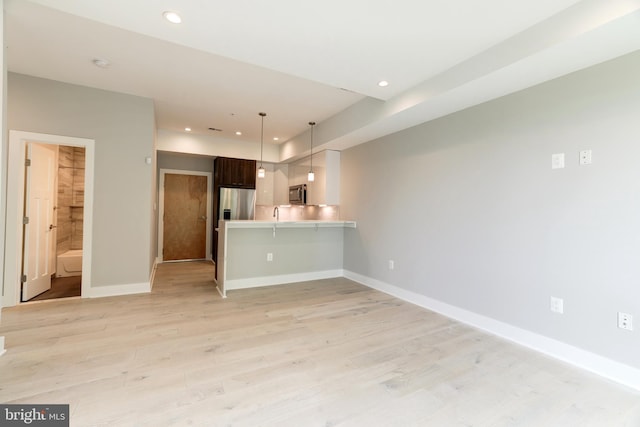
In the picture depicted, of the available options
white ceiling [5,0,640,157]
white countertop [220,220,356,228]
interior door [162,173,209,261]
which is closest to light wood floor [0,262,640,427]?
white countertop [220,220,356,228]

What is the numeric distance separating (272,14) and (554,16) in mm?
1967

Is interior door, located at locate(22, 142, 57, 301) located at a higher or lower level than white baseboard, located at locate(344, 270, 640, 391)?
higher

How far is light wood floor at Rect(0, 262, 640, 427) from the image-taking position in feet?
5.56

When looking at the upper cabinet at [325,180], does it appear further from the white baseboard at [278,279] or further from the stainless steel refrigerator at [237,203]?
the stainless steel refrigerator at [237,203]

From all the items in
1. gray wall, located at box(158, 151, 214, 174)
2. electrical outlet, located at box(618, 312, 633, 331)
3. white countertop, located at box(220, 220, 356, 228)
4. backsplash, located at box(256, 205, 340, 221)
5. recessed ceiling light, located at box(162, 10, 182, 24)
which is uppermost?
recessed ceiling light, located at box(162, 10, 182, 24)

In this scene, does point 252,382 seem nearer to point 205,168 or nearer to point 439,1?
point 439,1

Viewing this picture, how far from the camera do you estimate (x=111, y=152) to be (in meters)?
3.79

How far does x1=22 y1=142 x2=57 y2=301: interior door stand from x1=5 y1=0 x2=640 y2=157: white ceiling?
1.12m

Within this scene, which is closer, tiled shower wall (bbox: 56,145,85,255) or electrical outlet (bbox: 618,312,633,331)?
electrical outlet (bbox: 618,312,633,331)

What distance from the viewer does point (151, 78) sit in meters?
3.36

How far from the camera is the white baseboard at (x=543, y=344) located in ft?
6.83

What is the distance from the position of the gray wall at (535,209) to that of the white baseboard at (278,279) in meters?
1.49

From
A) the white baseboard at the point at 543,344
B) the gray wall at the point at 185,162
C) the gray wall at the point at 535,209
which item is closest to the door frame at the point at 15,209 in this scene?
the gray wall at the point at 185,162

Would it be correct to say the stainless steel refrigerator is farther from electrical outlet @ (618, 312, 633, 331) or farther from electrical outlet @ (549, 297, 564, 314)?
electrical outlet @ (618, 312, 633, 331)
